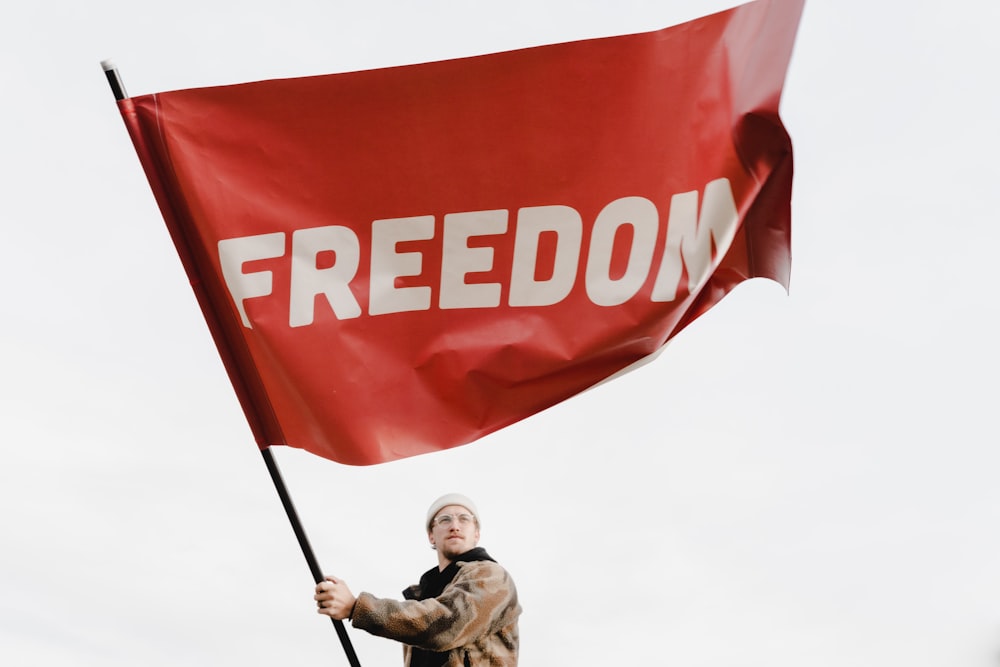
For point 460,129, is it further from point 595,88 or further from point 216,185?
point 216,185

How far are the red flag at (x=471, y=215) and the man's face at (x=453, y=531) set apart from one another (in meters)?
0.39

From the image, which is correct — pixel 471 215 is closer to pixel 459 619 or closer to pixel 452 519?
pixel 452 519

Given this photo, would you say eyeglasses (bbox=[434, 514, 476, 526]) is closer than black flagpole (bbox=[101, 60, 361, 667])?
No

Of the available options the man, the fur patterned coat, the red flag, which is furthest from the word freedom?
the fur patterned coat

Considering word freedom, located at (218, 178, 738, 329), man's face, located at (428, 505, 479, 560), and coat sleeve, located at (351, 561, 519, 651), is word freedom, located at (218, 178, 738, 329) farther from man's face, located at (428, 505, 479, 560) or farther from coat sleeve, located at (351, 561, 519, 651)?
coat sleeve, located at (351, 561, 519, 651)

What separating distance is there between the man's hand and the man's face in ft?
1.91

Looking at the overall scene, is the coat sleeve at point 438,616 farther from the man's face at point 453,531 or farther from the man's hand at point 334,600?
the man's face at point 453,531

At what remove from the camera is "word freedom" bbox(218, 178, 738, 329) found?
20.2ft

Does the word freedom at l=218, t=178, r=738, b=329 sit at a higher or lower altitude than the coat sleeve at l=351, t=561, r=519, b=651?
higher

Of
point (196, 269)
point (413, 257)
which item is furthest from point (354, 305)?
point (196, 269)

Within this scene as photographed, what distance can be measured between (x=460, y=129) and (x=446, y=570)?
2108 mm

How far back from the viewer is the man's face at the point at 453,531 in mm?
5695


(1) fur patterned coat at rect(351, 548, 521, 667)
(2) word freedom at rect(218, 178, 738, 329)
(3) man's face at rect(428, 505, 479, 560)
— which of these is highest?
(2) word freedom at rect(218, 178, 738, 329)

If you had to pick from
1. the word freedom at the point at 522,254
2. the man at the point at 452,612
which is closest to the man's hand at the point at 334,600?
the man at the point at 452,612
